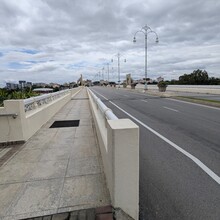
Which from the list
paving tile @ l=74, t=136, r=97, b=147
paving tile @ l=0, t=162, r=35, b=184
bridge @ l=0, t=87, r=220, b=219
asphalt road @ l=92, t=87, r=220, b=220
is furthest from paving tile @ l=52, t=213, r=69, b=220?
paving tile @ l=74, t=136, r=97, b=147

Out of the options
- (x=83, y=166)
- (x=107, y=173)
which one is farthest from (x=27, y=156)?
(x=107, y=173)

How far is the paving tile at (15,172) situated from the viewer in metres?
4.18

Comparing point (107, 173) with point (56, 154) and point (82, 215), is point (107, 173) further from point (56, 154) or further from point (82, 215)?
point (56, 154)

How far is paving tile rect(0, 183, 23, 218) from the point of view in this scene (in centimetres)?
324

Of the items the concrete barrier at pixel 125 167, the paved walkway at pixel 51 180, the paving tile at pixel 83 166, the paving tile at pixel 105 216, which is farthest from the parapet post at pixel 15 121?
the paving tile at pixel 105 216

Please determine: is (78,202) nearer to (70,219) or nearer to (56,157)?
(70,219)

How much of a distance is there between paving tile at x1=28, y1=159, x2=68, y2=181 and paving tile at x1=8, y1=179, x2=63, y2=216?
22cm

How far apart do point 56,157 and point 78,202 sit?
7.26ft

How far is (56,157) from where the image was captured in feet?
17.6

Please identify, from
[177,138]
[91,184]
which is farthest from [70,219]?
[177,138]

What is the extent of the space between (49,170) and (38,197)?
3.51 ft

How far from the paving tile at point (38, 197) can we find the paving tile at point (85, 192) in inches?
5.2

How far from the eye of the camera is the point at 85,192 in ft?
11.8

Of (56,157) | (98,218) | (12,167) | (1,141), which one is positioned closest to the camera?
(98,218)
